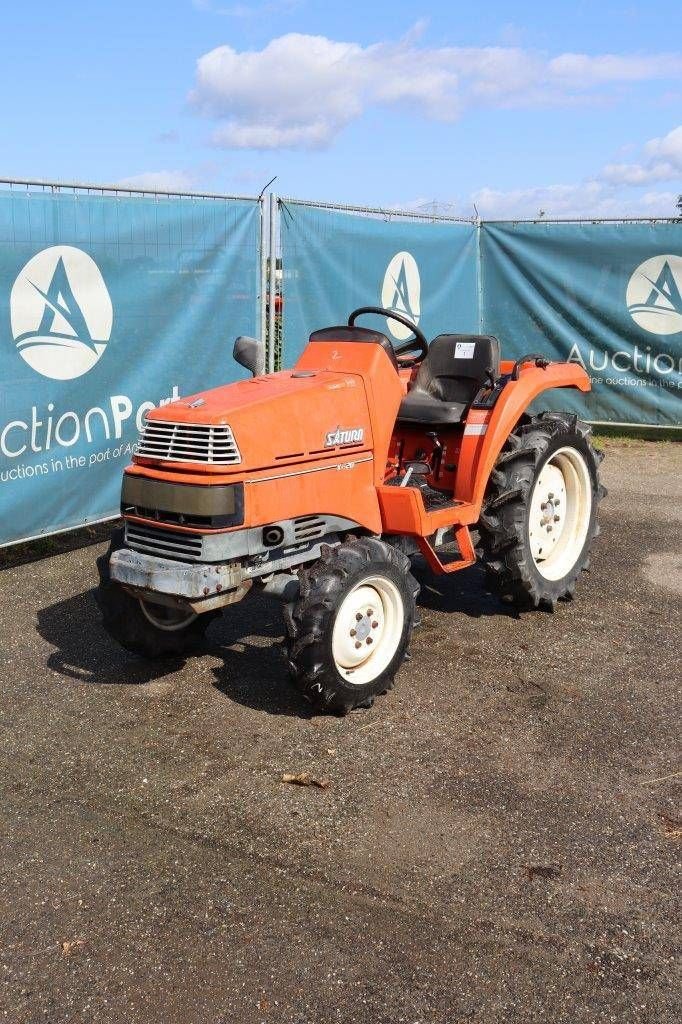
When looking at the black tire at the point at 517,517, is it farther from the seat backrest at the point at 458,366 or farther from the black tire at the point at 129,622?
the black tire at the point at 129,622

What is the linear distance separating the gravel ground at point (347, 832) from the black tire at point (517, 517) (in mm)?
245

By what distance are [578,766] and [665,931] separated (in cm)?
98

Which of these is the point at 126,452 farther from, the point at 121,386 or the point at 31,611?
the point at 31,611

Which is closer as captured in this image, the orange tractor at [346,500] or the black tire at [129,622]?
the orange tractor at [346,500]

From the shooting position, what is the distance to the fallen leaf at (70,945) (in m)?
2.79

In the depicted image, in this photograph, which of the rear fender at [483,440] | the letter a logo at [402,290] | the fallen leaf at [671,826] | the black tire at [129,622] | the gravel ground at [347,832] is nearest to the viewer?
the gravel ground at [347,832]

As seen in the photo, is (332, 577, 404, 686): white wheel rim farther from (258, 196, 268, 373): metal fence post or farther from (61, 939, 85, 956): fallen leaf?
(258, 196, 268, 373): metal fence post

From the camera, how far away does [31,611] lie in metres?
5.62

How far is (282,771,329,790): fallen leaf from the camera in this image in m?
3.66

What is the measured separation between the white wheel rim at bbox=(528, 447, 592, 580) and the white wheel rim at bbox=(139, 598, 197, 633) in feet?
6.79

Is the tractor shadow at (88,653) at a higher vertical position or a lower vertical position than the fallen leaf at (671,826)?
lower

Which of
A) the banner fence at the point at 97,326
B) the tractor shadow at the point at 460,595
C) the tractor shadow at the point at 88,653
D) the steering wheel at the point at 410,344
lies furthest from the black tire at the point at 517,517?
the banner fence at the point at 97,326

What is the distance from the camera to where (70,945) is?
281 cm

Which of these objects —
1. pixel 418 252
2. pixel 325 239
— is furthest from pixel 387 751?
pixel 418 252
